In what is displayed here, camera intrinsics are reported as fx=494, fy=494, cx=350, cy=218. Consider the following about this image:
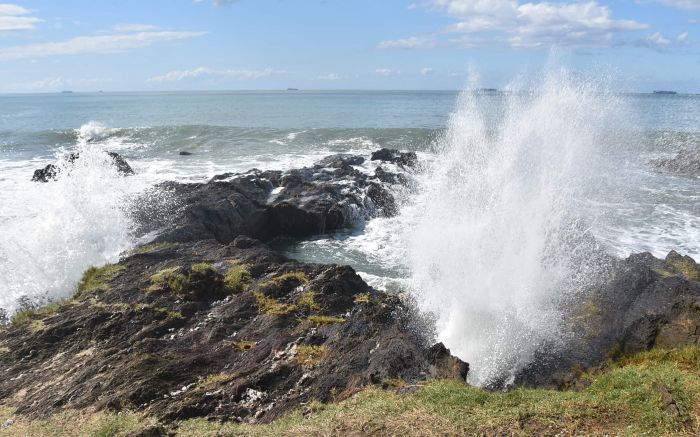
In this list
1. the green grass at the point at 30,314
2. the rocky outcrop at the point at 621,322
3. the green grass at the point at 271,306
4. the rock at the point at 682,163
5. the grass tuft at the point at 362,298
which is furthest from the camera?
the rock at the point at 682,163

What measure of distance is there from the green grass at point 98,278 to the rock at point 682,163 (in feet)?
145

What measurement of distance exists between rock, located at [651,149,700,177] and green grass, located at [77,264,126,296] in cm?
4416

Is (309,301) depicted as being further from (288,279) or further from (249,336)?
(249,336)

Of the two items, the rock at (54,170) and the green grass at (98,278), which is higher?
the rock at (54,170)

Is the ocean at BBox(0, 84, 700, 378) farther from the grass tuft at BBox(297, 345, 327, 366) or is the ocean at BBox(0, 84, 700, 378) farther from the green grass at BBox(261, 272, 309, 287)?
the grass tuft at BBox(297, 345, 327, 366)

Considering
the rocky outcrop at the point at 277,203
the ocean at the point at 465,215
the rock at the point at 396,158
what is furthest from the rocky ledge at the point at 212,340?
the rock at the point at 396,158

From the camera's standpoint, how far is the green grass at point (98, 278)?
15.3 m

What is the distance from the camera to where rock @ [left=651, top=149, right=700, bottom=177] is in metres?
42.1

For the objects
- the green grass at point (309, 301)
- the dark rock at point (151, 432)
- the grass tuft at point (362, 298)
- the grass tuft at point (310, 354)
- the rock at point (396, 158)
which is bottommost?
the dark rock at point (151, 432)

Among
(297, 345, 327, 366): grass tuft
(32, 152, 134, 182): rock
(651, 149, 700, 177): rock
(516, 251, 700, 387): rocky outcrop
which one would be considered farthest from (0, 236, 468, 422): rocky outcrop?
(651, 149, 700, 177): rock

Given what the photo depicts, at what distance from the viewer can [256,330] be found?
39.2 ft

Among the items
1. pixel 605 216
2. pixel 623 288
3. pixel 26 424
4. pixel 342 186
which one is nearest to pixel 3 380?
pixel 26 424

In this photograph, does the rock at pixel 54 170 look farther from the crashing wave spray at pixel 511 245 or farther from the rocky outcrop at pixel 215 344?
the crashing wave spray at pixel 511 245

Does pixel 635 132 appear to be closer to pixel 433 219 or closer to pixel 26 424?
pixel 433 219
